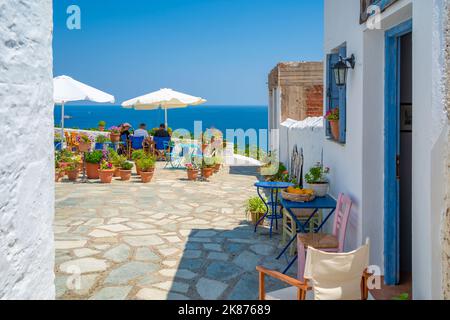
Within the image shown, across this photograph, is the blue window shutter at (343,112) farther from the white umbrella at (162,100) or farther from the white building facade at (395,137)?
the white umbrella at (162,100)

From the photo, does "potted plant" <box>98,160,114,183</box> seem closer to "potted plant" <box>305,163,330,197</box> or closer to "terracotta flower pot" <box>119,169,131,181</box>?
"terracotta flower pot" <box>119,169,131,181</box>

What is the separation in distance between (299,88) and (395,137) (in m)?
7.91

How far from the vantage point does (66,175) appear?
40.9 ft

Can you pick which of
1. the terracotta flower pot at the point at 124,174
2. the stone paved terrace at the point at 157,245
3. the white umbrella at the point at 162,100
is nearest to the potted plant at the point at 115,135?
the white umbrella at the point at 162,100

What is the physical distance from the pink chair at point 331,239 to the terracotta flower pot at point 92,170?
7.83 m

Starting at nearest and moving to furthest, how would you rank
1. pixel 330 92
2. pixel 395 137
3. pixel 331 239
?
pixel 395 137, pixel 331 239, pixel 330 92

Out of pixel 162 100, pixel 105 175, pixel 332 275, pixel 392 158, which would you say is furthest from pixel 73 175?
pixel 332 275

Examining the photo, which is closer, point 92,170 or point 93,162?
point 93,162

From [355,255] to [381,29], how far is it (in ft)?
7.46

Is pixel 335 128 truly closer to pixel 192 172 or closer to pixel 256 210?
pixel 256 210

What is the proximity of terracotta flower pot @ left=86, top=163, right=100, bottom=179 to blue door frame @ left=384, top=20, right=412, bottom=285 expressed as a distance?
8609mm

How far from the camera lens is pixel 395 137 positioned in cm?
451
